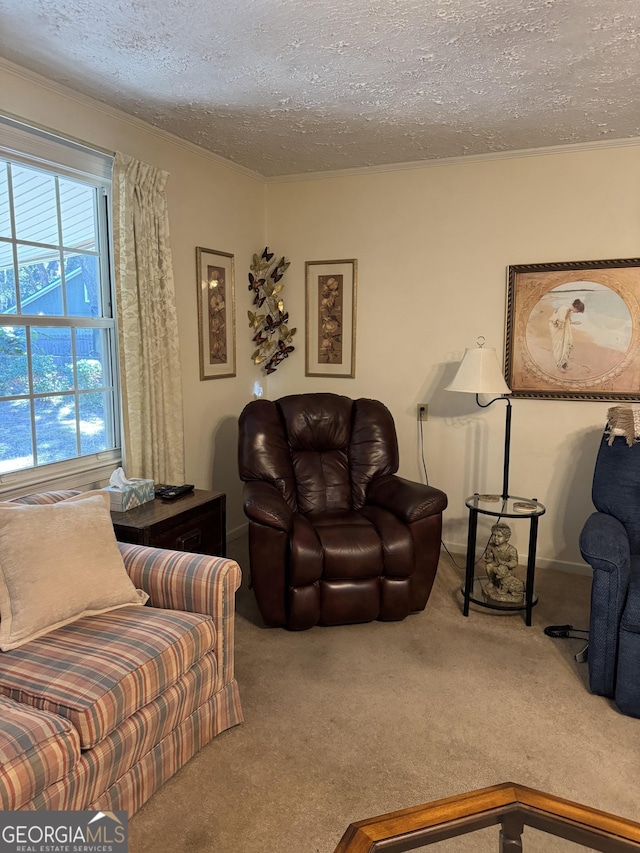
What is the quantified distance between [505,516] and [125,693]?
197cm

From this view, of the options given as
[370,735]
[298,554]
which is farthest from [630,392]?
[370,735]

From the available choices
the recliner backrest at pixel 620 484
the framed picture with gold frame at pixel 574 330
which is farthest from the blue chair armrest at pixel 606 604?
the framed picture with gold frame at pixel 574 330

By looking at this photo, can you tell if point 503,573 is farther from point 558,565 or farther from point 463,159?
point 463,159

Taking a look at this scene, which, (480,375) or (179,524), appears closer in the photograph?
(179,524)

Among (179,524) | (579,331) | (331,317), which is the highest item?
(331,317)

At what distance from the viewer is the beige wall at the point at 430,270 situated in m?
3.61

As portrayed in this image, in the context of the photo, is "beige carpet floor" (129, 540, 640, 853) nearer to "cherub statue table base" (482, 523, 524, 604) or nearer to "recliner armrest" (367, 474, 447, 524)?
"cherub statue table base" (482, 523, 524, 604)

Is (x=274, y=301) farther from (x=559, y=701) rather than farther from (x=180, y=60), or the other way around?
(x=559, y=701)

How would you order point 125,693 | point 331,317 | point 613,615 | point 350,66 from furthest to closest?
point 331,317, point 350,66, point 613,615, point 125,693

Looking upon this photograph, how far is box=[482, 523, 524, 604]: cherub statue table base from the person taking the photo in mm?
3273

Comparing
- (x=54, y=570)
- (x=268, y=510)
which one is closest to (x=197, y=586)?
(x=54, y=570)

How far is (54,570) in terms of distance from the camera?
2.03 meters

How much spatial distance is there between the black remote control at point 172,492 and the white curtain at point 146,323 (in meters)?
0.21

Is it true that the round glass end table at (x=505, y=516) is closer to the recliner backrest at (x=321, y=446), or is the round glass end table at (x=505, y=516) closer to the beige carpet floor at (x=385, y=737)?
the beige carpet floor at (x=385, y=737)
